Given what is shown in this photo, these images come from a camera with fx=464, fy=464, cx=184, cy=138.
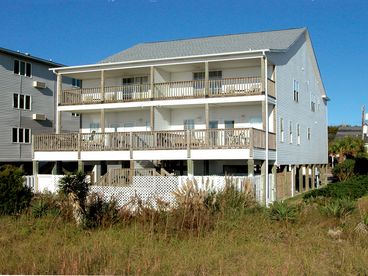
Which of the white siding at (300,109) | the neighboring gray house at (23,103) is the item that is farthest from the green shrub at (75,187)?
the neighboring gray house at (23,103)

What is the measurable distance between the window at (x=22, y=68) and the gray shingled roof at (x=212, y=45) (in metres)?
8.00

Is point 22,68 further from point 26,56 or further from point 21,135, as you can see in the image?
point 21,135

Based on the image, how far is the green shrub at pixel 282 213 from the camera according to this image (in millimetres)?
12680

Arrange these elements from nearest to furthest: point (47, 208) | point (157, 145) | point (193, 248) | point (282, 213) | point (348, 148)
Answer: point (193, 248) → point (282, 213) → point (47, 208) → point (157, 145) → point (348, 148)

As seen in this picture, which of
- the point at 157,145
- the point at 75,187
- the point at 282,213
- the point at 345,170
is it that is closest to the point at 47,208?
the point at 75,187

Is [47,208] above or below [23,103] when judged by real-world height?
below

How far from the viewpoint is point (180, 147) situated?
24859 mm

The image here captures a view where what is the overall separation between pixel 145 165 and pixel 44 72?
16.6 m

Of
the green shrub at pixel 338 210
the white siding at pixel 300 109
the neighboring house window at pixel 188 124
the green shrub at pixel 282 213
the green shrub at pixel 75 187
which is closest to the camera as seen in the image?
the green shrub at pixel 282 213

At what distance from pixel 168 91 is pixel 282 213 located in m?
17.6

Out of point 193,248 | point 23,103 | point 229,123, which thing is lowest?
point 193,248

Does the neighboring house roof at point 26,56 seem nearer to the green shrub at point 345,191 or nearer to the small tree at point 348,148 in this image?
the green shrub at point 345,191

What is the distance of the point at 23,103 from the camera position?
3700 cm

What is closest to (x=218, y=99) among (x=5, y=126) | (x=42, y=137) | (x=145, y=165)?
(x=145, y=165)
